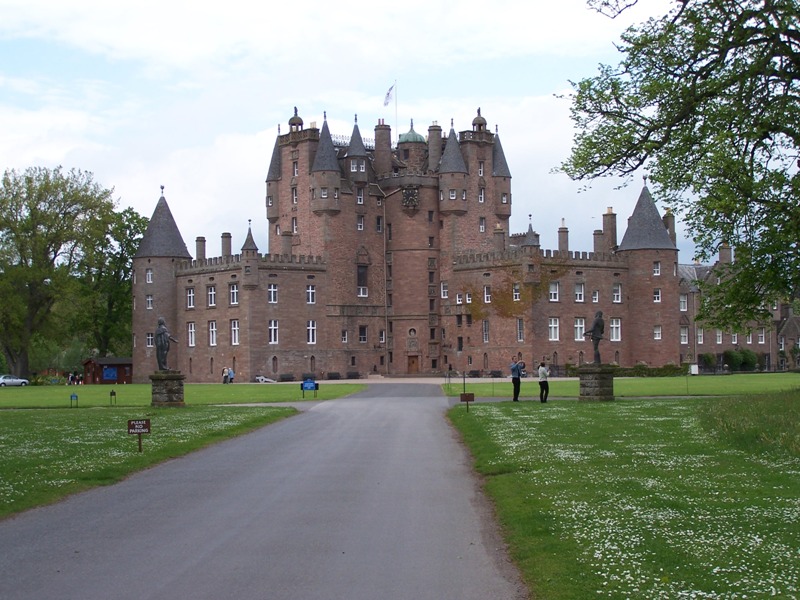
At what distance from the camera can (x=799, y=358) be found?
11438cm

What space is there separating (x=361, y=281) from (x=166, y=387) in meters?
56.3

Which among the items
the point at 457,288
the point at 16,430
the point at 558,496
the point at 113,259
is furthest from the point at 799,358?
the point at 558,496

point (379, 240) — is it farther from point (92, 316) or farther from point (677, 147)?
point (677, 147)

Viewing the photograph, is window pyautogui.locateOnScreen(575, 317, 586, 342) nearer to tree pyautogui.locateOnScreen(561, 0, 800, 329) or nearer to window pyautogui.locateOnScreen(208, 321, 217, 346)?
window pyautogui.locateOnScreen(208, 321, 217, 346)

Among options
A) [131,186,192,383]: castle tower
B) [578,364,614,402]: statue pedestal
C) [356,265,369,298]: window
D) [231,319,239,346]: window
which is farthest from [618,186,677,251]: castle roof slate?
[578,364,614,402]: statue pedestal

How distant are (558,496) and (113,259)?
8990 cm

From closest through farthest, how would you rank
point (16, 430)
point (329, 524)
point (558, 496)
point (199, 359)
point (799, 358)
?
point (329, 524)
point (558, 496)
point (16, 430)
point (199, 359)
point (799, 358)

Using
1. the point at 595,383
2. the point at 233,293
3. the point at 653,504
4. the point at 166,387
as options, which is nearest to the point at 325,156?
the point at 233,293

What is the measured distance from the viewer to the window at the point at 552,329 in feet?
308

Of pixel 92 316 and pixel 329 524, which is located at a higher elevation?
pixel 92 316

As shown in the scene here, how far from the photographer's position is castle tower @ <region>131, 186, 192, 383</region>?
9644cm

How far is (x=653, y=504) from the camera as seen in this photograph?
14406mm

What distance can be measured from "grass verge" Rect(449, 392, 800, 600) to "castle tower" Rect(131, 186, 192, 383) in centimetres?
7235

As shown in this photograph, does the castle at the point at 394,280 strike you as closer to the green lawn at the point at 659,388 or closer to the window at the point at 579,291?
the window at the point at 579,291
